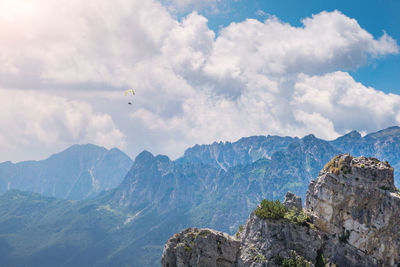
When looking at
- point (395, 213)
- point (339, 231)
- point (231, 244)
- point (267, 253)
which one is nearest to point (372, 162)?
point (395, 213)

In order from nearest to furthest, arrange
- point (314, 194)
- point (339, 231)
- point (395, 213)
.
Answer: point (395, 213)
point (339, 231)
point (314, 194)

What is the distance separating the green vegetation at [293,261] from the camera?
71.3m

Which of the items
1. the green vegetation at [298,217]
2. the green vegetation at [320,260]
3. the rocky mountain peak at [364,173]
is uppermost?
the rocky mountain peak at [364,173]

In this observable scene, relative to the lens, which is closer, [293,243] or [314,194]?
[293,243]

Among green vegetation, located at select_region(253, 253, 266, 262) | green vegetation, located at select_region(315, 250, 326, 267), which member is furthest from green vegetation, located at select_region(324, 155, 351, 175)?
green vegetation, located at select_region(253, 253, 266, 262)

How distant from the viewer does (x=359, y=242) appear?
7362 centimetres

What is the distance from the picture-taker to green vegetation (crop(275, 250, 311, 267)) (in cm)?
7131

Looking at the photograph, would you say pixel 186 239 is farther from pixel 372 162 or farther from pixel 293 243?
pixel 372 162

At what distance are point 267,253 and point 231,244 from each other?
31.6 feet

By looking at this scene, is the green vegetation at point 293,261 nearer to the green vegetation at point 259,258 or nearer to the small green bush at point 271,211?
the green vegetation at point 259,258

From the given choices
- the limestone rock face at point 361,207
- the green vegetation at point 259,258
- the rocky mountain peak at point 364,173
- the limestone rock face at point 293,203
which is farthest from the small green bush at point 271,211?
the rocky mountain peak at point 364,173

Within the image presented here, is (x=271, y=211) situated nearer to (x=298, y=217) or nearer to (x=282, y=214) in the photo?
(x=282, y=214)

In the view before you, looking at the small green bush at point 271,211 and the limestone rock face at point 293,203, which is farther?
the limestone rock face at point 293,203

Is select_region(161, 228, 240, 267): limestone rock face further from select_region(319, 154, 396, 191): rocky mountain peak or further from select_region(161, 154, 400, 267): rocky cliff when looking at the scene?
select_region(319, 154, 396, 191): rocky mountain peak
